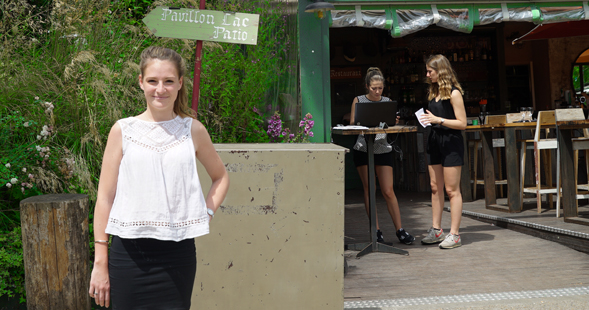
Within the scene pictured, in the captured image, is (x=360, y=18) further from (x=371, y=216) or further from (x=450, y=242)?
(x=450, y=242)

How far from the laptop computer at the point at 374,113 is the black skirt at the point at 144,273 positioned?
8.87 feet

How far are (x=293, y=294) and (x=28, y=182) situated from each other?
200 centimetres

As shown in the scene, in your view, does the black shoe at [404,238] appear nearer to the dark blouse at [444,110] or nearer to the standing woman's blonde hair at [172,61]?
the dark blouse at [444,110]

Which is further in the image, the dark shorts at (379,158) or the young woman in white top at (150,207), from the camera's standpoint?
the dark shorts at (379,158)

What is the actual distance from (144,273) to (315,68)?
10.4 ft

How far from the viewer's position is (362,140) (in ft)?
15.2

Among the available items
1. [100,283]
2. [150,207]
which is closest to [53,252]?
[100,283]

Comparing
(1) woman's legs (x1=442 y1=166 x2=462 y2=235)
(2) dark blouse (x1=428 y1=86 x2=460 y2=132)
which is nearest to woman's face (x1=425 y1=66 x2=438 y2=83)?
(2) dark blouse (x1=428 y1=86 x2=460 y2=132)

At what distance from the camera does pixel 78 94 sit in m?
3.91

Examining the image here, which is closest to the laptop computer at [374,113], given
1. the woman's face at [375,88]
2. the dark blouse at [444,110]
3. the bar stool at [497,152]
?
the woman's face at [375,88]

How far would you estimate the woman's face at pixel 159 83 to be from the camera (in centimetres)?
183

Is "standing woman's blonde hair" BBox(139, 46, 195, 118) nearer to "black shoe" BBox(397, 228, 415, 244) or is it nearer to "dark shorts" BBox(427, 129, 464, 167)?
"dark shorts" BBox(427, 129, 464, 167)

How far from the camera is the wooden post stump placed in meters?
3.06

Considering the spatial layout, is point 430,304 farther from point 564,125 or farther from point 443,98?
point 564,125
